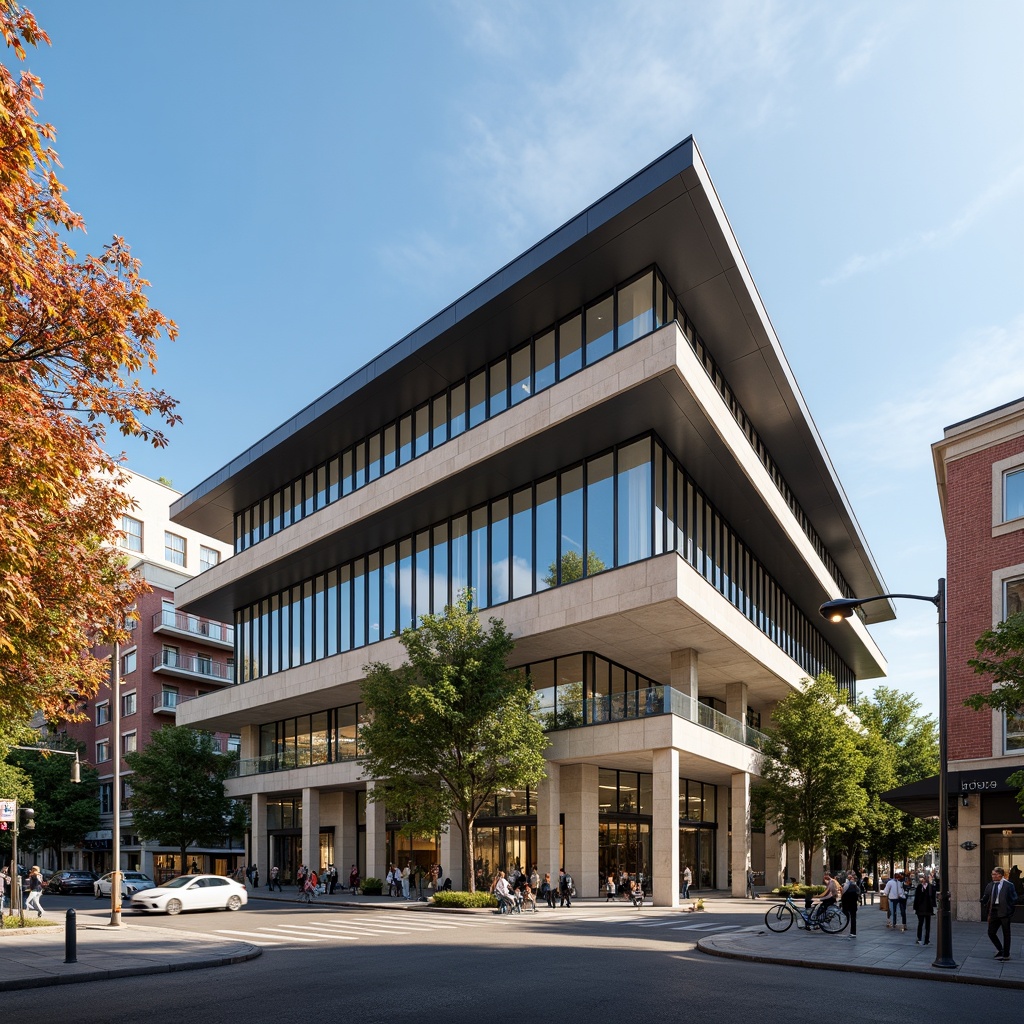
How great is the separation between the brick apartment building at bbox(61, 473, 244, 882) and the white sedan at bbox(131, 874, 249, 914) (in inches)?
1385

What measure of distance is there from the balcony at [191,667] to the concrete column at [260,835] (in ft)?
55.5

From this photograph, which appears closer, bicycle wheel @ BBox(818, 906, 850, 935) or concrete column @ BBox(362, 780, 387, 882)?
bicycle wheel @ BBox(818, 906, 850, 935)

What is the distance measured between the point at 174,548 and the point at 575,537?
5490 centimetres

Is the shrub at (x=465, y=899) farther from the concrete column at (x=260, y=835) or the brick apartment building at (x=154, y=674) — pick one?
the brick apartment building at (x=154, y=674)

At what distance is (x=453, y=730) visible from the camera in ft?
118

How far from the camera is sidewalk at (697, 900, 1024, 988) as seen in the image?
1780 centimetres

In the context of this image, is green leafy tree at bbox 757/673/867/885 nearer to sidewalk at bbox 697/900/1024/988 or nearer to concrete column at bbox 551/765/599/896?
concrete column at bbox 551/765/599/896

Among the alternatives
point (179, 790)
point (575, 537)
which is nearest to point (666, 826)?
point (575, 537)

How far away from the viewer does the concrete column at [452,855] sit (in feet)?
141

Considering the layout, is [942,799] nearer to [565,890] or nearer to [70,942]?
[70,942]

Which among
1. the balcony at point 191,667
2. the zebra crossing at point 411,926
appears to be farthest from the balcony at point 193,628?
the zebra crossing at point 411,926

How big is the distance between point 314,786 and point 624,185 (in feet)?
117

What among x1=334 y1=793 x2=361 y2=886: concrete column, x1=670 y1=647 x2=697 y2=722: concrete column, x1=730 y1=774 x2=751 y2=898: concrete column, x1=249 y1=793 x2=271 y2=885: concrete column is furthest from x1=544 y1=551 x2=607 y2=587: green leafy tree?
x1=249 y1=793 x2=271 y2=885: concrete column

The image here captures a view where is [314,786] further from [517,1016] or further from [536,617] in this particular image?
[517,1016]
